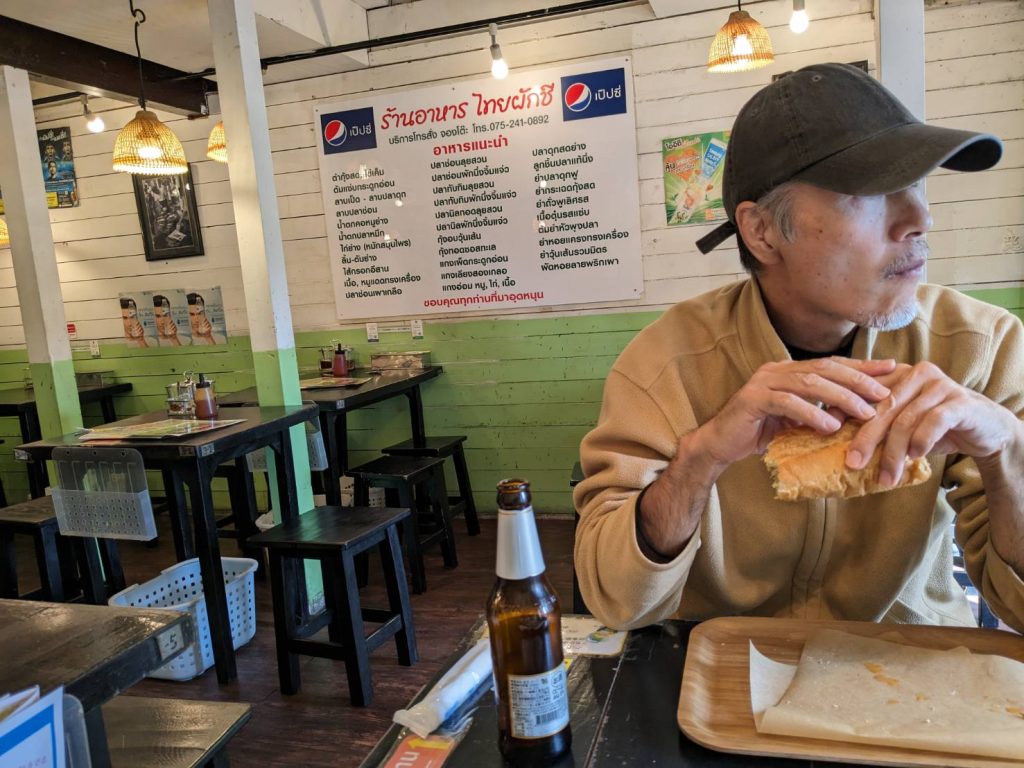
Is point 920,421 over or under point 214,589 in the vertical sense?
over

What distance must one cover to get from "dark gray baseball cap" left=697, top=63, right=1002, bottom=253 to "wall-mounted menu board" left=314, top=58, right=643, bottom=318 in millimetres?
3086

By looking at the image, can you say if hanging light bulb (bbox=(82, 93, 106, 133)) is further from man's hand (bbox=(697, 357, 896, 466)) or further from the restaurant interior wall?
man's hand (bbox=(697, 357, 896, 466))

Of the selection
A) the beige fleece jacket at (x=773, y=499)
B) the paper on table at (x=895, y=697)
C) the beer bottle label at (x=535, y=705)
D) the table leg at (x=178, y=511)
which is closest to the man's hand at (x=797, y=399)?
the beige fleece jacket at (x=773, y=499)

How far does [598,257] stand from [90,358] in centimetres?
370

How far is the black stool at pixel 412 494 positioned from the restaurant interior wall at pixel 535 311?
82 cm

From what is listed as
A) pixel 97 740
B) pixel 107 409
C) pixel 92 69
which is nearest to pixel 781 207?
pixel 97 740

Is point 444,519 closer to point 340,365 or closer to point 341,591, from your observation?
point 340,365

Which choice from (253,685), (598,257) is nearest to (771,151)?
(253,685)

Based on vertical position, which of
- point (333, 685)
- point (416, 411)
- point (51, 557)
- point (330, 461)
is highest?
point (416, 411)

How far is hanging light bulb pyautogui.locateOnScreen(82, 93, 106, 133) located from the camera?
454cm

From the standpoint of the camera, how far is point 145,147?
3.57 metres

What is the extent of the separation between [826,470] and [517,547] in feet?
1.36

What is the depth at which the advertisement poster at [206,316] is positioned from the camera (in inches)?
198

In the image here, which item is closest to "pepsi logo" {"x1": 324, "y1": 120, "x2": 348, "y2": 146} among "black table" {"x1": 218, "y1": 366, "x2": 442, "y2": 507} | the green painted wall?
the green painted wall
